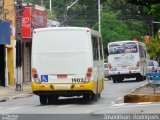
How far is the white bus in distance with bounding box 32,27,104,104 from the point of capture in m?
24.8

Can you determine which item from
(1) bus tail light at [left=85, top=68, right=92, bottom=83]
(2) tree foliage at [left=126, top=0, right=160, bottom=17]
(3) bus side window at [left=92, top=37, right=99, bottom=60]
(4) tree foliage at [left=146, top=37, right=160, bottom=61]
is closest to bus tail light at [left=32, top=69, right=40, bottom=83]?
(1) bus tail light at [left=85, top=68, right=92, bottom=83]

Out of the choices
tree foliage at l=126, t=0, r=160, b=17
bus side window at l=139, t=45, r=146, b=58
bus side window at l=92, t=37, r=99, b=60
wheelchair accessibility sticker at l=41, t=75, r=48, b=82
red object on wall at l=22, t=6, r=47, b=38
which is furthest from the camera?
bus side window at l=139, t=45, r=146, b=58

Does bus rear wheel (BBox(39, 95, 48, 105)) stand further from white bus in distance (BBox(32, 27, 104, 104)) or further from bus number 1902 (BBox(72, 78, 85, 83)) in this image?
bus number 1902 (BBox(72, 78, 85, 83))

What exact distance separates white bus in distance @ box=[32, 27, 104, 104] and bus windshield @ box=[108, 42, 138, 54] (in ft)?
A: 80.8

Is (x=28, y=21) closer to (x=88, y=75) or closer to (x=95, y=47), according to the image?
(x=95, y=47)

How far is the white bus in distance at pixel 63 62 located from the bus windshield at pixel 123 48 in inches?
970

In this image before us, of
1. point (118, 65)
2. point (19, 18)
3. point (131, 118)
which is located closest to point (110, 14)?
point (118, 65)

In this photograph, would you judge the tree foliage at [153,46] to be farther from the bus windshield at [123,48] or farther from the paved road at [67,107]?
the paved road at [67,107]

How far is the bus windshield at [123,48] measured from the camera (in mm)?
49688

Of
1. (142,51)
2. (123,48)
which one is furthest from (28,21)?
(142,51)

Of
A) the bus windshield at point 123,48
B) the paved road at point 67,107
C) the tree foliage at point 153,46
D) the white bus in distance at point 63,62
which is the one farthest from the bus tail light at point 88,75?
the tree foliage at point 153,46

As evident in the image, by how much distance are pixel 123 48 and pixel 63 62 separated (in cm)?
2524

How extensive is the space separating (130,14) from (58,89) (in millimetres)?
55793

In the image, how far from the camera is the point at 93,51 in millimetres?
Answer: 25797
